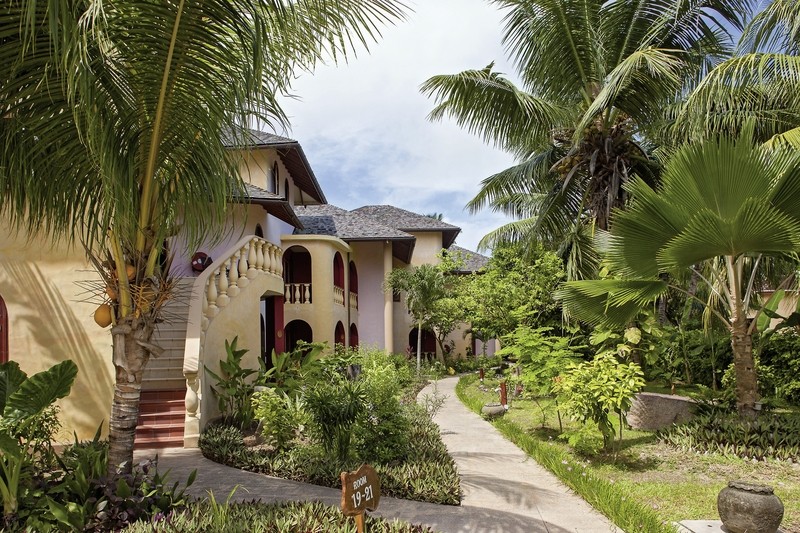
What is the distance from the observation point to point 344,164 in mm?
15203

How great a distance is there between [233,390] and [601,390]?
608 centimetres

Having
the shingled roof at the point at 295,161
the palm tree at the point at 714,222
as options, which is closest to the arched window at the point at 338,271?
the shingled roof at the point at 295,161

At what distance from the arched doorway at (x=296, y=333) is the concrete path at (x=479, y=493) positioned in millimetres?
12326

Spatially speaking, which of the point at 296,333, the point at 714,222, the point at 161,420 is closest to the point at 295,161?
the point at 296,333

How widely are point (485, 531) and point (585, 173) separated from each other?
30.3 ft

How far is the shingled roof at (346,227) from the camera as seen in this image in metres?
21.9

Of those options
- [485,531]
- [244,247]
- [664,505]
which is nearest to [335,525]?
[485,531]

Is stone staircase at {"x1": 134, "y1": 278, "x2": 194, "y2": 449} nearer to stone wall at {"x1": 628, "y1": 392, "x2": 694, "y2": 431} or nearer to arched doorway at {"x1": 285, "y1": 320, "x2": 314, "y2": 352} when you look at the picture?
stone wall at {"x1": 628, "y1": 392, "x2": 694, "y2": 431}

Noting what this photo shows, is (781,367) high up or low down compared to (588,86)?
down

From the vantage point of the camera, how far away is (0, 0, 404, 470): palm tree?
4.21m

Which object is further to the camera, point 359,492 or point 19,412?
point 19,412

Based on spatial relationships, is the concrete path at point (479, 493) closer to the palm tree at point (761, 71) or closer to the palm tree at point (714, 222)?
the palm tree at point (714, 222)

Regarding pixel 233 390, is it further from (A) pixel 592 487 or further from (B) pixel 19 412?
(A) pixel 592 487

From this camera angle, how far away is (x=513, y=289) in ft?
55.8
